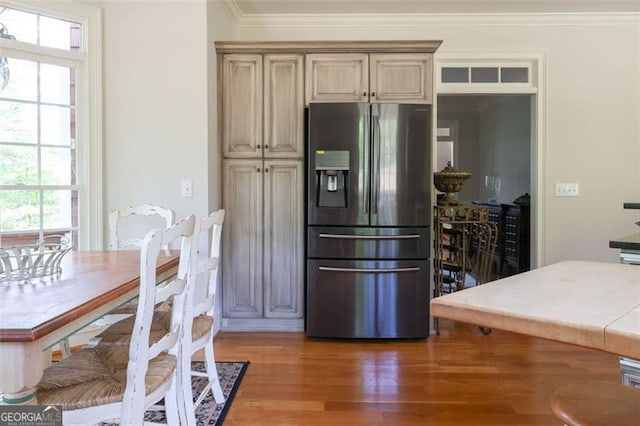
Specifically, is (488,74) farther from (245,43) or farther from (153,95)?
(153,95)

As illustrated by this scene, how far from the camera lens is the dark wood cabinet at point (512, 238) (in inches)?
179

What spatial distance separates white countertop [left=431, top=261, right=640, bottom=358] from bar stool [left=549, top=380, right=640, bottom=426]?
1.00 ft

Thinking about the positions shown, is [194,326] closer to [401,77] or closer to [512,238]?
[401,77]

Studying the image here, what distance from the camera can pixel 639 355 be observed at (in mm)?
678

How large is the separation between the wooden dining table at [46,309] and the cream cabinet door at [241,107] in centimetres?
150

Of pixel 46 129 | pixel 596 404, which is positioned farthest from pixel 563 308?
pixel 46 129

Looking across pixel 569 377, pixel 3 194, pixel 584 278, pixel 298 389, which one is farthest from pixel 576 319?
pixel 3 194

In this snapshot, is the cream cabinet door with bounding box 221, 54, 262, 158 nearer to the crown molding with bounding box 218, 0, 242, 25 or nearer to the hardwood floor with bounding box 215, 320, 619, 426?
the crown molding with bounding box 218, 0, 242, 25

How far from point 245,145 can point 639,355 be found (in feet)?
9.25

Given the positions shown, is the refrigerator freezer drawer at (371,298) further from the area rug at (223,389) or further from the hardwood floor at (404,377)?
the area rug at (223,389)

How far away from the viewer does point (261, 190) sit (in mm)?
3139

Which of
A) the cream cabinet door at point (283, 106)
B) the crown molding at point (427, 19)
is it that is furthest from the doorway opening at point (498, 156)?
the cream cabinet door at point (283, 106)

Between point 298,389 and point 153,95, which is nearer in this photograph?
point 298,389

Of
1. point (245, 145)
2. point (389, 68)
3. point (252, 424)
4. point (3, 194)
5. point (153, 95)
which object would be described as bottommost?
point (252, 424)
